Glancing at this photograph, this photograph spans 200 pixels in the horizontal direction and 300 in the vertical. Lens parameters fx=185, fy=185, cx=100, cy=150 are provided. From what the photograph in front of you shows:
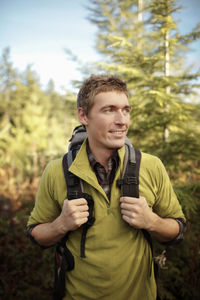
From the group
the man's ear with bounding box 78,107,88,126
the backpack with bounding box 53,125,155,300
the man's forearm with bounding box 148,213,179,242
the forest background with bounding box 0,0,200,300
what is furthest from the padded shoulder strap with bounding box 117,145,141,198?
the forest background with bounding box 0,0,200,300

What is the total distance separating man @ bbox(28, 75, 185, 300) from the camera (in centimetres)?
156

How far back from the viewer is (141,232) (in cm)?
174

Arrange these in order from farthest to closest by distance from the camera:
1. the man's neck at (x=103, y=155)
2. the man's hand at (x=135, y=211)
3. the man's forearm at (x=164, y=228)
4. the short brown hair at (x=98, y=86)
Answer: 1. the man's neck at (x=103, y=155)
2. the short brown hair at (x=98, y=86)
3. the man's forearm at (x=164, y=228)
4. the man's hand at (x=135, y=211)

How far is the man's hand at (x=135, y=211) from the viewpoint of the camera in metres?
1.51

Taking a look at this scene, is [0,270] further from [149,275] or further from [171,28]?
[171,28]

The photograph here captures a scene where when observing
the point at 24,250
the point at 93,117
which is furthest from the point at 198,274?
the point at 24,250

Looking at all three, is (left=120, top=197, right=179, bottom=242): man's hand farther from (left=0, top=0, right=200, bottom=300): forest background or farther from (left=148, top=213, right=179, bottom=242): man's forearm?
(left=0, top=0, right=200, bottom=300): forest background

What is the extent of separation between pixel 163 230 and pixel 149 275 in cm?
50

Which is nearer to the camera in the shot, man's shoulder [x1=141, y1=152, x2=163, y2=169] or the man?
the man

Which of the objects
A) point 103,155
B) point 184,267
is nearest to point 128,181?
point 103,155

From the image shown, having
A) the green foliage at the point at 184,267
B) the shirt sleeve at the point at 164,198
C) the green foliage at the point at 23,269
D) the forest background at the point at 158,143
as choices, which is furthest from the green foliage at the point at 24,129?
the shirt sleeve at the point at 164,198

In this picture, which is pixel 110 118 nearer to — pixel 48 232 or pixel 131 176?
pixel 131 176

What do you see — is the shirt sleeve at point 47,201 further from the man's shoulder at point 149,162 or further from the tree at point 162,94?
the tree at point 162,94

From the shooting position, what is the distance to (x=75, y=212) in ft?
5.01
